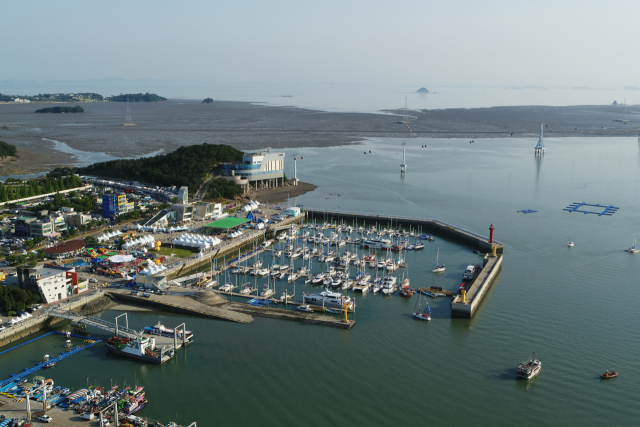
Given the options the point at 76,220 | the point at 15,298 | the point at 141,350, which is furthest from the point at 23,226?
the point at 141,350

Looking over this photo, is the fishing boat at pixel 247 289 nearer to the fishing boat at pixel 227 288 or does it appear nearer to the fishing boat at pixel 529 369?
the fishing boat at pixel 227 288

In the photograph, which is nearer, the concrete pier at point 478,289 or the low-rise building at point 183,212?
the concrete pier at point 478,289

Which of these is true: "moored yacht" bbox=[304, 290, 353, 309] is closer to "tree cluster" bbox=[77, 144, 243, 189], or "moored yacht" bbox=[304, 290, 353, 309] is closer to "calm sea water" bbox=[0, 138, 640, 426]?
"calm sea water" bbox=[0, 138, 640, 426]

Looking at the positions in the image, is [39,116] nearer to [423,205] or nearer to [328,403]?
[423,205]

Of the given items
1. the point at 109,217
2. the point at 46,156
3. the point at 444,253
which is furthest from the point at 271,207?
the point at 46,156

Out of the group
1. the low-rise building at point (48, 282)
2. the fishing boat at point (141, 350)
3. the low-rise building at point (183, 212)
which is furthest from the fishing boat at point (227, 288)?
the low-rise building at point (183, 212)
